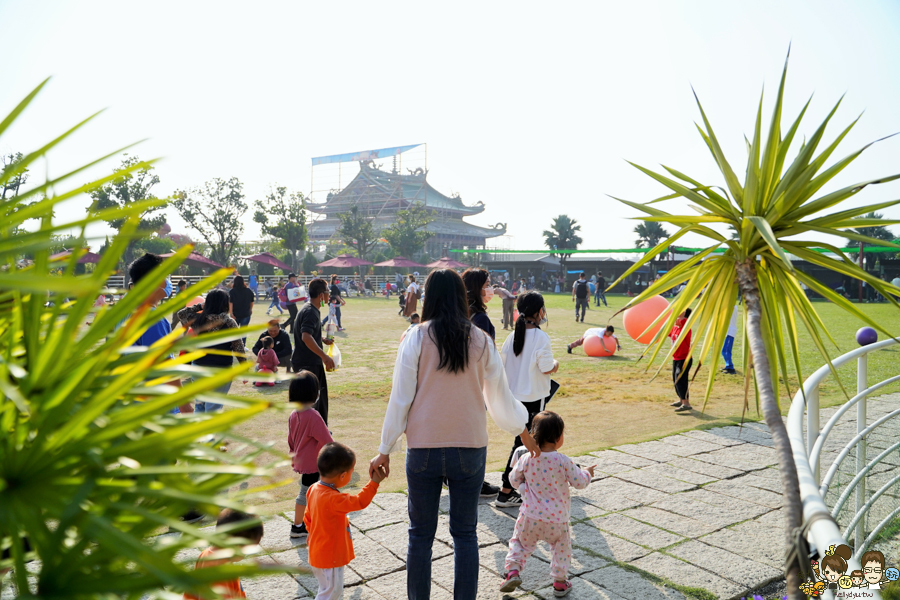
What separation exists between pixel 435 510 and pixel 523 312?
7.41ft

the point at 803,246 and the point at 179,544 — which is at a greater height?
the point at 803,246

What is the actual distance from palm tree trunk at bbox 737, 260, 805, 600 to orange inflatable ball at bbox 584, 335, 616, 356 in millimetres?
12011

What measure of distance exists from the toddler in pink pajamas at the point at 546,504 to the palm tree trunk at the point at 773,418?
192cm

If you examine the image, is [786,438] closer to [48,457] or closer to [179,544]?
[179,544]

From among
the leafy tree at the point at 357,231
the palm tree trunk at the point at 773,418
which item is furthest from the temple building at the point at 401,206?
the palm tree trunk at the point at 773,418

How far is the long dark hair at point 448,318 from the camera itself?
309cm

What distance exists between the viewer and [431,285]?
3215 mm

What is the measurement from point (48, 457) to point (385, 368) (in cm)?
1123

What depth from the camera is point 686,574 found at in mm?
3738

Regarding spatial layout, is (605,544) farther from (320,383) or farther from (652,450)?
(320,383)

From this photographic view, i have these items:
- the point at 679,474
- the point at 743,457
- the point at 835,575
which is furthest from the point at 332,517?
the point at 743,457

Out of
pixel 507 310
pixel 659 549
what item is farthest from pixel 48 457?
pixel 507 310

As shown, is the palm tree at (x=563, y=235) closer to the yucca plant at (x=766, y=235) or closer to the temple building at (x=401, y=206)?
the temple building at (x=401, y=206)

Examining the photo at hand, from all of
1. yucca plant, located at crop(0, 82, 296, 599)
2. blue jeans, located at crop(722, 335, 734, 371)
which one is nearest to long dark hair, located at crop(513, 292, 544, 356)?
yucca plant, located at crop(0, 82, 296, 599)
